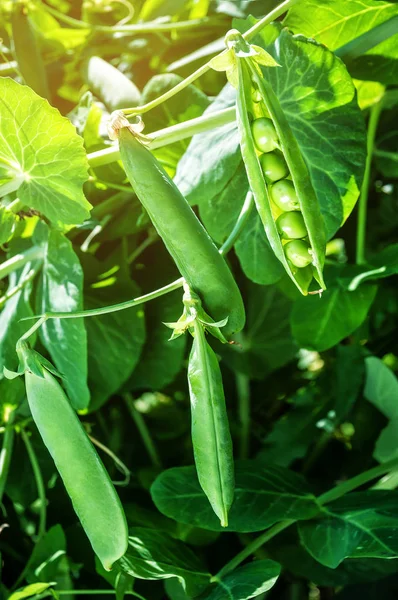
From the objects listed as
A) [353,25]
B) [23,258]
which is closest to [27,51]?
[23,258]

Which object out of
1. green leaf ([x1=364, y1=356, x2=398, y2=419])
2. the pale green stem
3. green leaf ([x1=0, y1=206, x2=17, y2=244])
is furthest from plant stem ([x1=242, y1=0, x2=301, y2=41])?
green leaf ([x1=364, y1=356, x2=398, y2=419])

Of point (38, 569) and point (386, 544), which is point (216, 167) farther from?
point (38, 569)

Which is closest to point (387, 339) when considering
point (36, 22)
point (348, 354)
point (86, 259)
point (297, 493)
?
point (348, 354)

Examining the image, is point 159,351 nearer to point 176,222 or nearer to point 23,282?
point 23,282

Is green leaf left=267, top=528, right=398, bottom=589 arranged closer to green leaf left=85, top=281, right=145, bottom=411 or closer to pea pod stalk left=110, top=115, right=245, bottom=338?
green leaf left=85, top=281, right=145, bottom=411

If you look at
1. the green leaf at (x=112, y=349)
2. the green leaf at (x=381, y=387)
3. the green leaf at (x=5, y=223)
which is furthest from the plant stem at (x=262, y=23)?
the green leaf at (x=381, y=387)

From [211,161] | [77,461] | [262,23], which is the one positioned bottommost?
[77,461]
